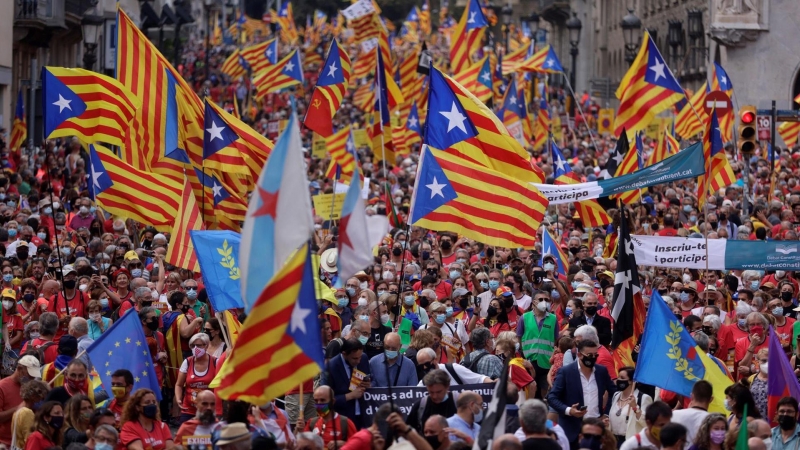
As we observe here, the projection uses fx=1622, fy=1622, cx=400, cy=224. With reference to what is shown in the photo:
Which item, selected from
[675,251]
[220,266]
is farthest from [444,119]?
[220,266]

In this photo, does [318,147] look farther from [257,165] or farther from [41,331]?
[41,331]

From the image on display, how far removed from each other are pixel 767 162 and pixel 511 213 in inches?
733

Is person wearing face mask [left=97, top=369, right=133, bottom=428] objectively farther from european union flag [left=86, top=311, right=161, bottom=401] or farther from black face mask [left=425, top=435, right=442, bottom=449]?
black face mask [left=425, top=435, right=442, bottom=449]

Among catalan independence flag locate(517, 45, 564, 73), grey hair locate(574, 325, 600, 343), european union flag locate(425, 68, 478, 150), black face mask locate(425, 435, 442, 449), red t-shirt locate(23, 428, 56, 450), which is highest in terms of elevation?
catalan independence flag locate(517, 45, 564, 73)

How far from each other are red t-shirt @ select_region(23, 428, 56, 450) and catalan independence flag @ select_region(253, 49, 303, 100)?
2307 cm

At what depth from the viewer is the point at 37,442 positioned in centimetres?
958

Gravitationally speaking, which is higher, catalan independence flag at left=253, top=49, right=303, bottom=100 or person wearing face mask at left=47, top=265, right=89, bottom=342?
catalan independence flag at left=253, top=49, right=303, bottom=100

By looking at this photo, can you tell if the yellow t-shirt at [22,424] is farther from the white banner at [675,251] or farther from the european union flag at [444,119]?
the white banner at [675,251]

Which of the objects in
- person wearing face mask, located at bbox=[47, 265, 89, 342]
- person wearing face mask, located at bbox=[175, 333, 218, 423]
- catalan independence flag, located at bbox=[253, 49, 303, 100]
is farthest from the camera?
catalan independence flag, located at bbox=[253, 49, 303, 100]

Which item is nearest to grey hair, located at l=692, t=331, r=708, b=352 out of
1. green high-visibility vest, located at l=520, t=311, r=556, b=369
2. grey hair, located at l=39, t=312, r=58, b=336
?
green high-visibility vest, located at l=520, t=311, r=556, b=369

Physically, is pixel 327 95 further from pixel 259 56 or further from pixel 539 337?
pixel 259 56

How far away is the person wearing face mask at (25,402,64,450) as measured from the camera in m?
9.62

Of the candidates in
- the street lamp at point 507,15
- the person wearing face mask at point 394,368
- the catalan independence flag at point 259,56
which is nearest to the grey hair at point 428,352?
the person wearing face mask at point 394,368

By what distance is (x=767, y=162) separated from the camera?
31.5 meters
